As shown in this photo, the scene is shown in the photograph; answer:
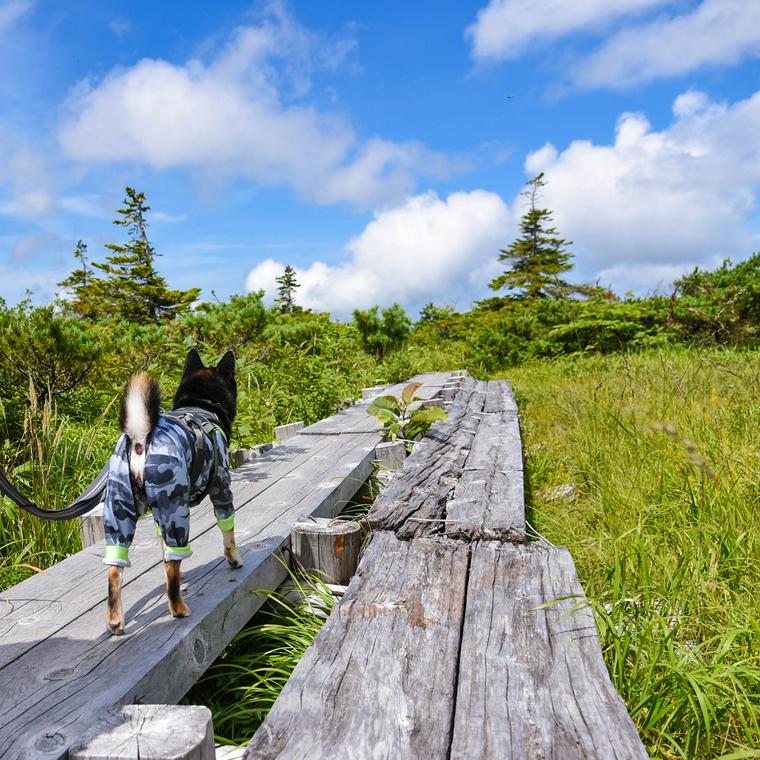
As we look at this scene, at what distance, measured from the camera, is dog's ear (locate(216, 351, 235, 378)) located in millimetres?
2514

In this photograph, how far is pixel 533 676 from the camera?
156 cm

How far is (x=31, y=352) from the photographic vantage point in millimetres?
5211

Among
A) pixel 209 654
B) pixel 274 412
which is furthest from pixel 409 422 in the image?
pixel 209 654

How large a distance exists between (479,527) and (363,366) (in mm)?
8549

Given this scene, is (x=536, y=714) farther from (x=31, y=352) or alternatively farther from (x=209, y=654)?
(x=31, y=352)

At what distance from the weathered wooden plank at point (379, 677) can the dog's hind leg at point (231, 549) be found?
514mm

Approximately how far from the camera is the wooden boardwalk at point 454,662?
132 centimetres

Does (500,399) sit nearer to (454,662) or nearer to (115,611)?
(454,662)

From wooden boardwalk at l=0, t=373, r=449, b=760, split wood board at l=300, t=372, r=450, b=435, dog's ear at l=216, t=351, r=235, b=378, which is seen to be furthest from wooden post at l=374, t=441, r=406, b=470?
dog's ear at l=216, t=351, r=235, b=378

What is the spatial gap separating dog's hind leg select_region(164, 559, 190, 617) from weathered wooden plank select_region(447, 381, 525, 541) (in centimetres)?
119

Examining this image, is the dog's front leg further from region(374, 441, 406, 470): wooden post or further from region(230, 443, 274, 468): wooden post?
region(374, 441, 406, 470): wooden post

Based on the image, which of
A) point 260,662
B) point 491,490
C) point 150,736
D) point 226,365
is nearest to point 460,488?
point 491,490

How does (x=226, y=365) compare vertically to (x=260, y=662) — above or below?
above

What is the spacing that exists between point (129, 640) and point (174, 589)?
0.20 metres
